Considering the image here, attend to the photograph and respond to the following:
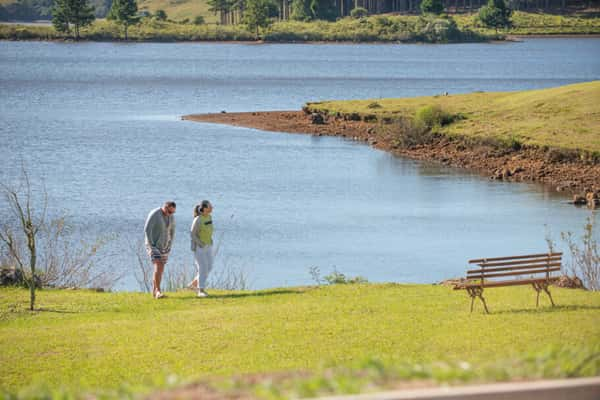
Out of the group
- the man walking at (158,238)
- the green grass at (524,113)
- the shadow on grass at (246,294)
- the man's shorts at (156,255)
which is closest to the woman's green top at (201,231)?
the man walking at (158,238)

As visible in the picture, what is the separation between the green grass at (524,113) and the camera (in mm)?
48938

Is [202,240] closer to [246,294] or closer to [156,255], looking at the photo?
[156,255]

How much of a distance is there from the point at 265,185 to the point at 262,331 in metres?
26.2

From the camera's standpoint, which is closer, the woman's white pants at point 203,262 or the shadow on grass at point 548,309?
the shadow on grass at point 548,309

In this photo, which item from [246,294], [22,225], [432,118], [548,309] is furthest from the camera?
[432,118]

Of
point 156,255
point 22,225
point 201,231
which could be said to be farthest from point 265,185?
point 201,231

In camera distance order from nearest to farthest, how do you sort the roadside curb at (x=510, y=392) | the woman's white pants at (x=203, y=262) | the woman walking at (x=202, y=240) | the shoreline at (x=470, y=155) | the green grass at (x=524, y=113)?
the roadside curb at (x=510, y=392) → the woman walking at (x=202, y=240) → the woman's white pants at (x=203, y=262) → the shoreline at (x=470, y=155) → the green grass at (x=524, y=113)

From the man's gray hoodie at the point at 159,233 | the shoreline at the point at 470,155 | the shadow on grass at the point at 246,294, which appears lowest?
the shoreline at the point at 470,155

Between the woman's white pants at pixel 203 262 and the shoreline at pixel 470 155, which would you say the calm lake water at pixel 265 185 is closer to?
the shoreline at pixel 470 155

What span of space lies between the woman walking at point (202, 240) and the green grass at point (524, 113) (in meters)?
29.9

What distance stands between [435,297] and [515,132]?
3361cm

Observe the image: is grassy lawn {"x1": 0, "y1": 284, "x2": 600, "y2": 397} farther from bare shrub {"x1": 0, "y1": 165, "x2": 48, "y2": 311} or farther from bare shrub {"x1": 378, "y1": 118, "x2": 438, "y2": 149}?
bare shrub {"x1": 378, "y1": 118, "x2": 438, "y2": 149}

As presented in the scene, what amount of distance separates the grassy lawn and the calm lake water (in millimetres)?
5691

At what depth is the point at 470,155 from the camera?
50.2 m
